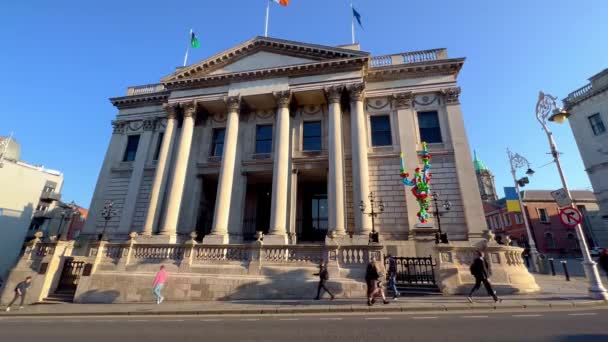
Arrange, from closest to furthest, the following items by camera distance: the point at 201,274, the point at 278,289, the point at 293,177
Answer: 1. the point at 278,289
2. the point at 201,274
3. the point at 293,177

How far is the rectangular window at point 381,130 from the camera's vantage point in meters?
21.1

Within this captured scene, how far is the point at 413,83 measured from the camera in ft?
70.9

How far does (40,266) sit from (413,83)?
1069 inches

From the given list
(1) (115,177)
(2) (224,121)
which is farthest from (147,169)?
(2) (224,121)

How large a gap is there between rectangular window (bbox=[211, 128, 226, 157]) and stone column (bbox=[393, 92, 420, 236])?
14.8 m

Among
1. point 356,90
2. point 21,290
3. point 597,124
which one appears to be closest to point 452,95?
point 356,90

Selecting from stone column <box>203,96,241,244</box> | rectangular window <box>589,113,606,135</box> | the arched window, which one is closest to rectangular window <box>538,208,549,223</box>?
the arched window

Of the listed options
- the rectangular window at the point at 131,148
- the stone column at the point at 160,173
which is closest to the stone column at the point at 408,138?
the stone column at the point at 160,173

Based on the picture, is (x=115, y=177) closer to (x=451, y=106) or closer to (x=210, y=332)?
(x=210, y=332)

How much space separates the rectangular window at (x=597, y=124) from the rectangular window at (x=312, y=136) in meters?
32.5

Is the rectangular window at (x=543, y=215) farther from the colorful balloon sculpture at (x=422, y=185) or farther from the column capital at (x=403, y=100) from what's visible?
the colorful balloon sculpture at (x=422, y=185)

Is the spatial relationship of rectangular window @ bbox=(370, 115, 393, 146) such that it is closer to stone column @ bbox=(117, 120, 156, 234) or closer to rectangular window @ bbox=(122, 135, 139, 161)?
stone column @ bbox=(117, 120, 156, 234)

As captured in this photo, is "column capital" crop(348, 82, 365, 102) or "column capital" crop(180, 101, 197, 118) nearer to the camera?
"column capital" crop(348, 82, 365, 102)

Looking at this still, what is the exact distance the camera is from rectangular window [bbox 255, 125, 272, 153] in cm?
2267
